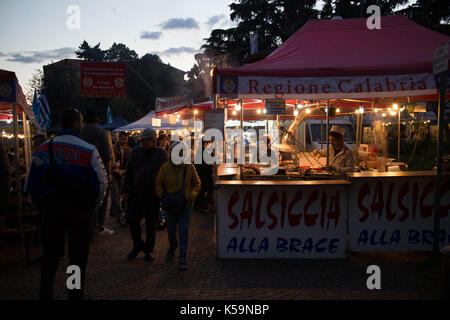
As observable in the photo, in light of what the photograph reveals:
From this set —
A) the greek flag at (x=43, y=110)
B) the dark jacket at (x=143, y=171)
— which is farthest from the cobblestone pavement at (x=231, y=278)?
the greek flag at (x=43, y=110)

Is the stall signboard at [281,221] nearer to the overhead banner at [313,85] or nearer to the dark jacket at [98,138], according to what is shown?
the overhead banner at [313,85]

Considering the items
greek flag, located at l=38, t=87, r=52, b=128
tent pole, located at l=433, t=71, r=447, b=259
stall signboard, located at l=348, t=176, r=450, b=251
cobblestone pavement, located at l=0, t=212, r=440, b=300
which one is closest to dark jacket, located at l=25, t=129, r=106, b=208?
cobblestone pavement, located at l=0, t=212, r=440, b=300

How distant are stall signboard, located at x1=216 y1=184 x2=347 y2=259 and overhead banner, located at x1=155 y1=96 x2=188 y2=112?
595cm

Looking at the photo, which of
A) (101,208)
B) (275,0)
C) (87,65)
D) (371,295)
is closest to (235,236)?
(371,295)

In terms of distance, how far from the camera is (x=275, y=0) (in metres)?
31.9

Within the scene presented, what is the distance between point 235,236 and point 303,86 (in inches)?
100

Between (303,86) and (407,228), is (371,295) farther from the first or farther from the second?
(303,86)

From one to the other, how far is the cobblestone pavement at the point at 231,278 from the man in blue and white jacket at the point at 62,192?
96 centimetres

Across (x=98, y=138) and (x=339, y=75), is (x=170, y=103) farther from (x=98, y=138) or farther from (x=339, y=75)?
(x=339, y=75)

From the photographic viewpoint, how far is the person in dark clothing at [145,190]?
18.1ft

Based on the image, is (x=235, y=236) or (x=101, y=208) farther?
(x=101, y=208)

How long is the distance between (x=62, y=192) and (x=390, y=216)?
4707 mm

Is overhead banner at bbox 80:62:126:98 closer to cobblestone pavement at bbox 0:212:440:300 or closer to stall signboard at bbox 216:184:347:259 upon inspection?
cobblestone pavement at bbox 0:212:440:300
